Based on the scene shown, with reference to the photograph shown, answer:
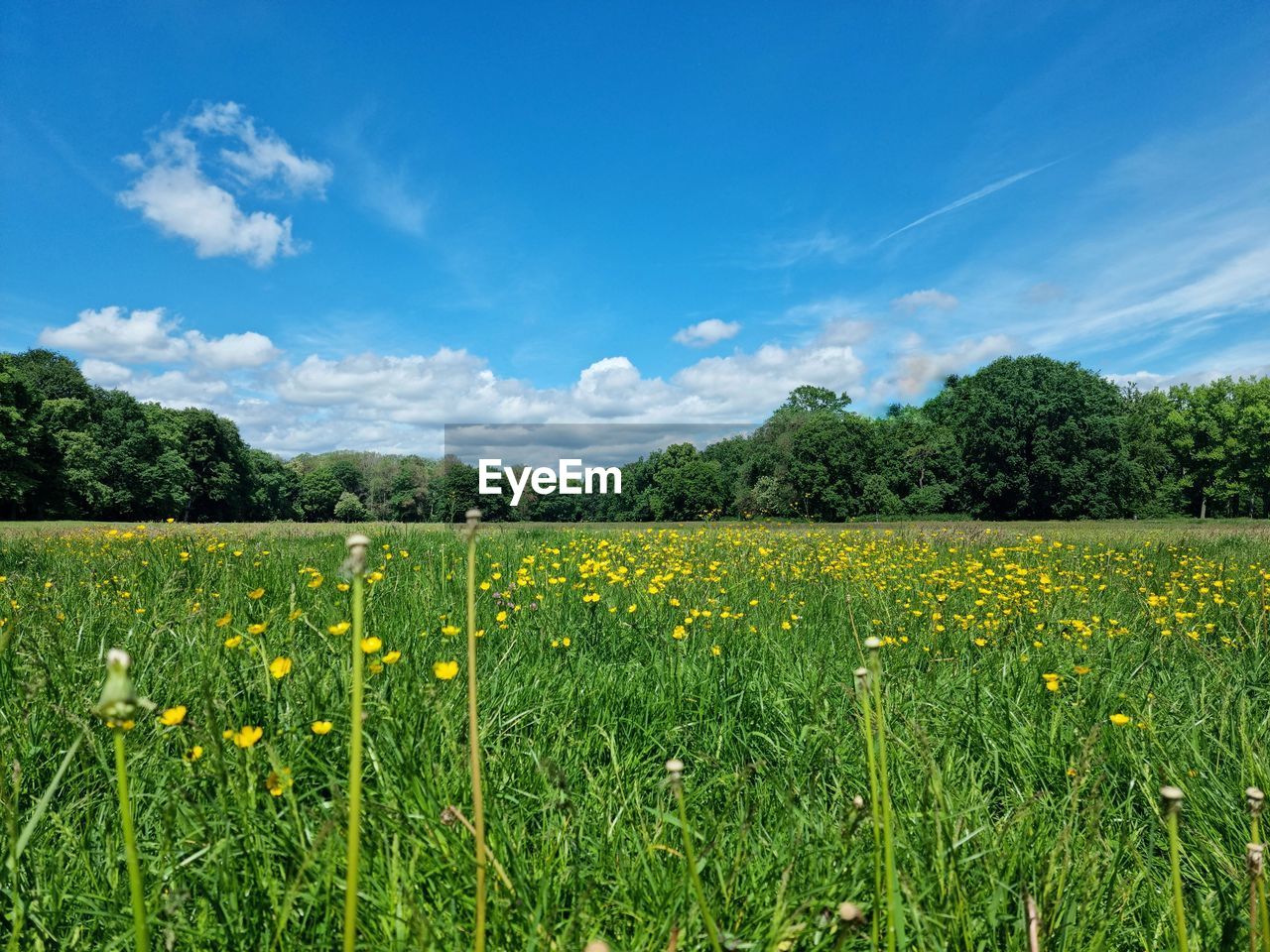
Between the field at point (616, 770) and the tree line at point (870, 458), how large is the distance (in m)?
36.2

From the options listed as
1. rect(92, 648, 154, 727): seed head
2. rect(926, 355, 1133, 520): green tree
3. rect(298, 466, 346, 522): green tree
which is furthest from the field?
rect(298, 466, 346, 522): green tree

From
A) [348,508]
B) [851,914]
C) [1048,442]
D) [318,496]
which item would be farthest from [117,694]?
[318,496]

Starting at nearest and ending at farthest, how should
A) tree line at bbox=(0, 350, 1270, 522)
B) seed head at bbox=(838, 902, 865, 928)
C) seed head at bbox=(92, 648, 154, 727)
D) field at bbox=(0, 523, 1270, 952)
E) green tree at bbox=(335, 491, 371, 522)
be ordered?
seed head at bbox=(92, 648, 154, 727) → seed head at bbox=(838, 902, 865, 928) → field at bbox=(0, 523, 1270, 952) → tree line at bbox=(0, 350, 1270, 522) → green tree at bbox=(335, 491, 371, 522)

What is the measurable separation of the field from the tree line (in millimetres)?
36218

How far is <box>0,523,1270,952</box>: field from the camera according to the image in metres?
1.52

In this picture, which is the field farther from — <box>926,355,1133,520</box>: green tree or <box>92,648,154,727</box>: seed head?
<box>926,355,1133,520</box>: green tree

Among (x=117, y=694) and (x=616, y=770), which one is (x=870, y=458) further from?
(x=117, y=694)

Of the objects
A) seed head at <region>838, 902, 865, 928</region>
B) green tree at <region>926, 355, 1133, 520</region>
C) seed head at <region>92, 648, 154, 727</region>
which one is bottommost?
seed head at <region>838, 902, 865, 928</region>

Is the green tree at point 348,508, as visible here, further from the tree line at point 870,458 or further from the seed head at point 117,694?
the seed head at point 117,694

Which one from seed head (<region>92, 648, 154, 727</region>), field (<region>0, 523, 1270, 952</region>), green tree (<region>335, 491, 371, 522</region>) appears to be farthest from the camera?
green tree (<region>335, 491, 371, 522</region>)

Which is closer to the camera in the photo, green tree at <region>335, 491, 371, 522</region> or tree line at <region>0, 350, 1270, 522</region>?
tree line at <region>0, 350, 1270, 522</region>

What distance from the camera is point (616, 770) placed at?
7.19ft

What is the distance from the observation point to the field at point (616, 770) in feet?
4.97

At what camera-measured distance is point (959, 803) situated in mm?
2096
